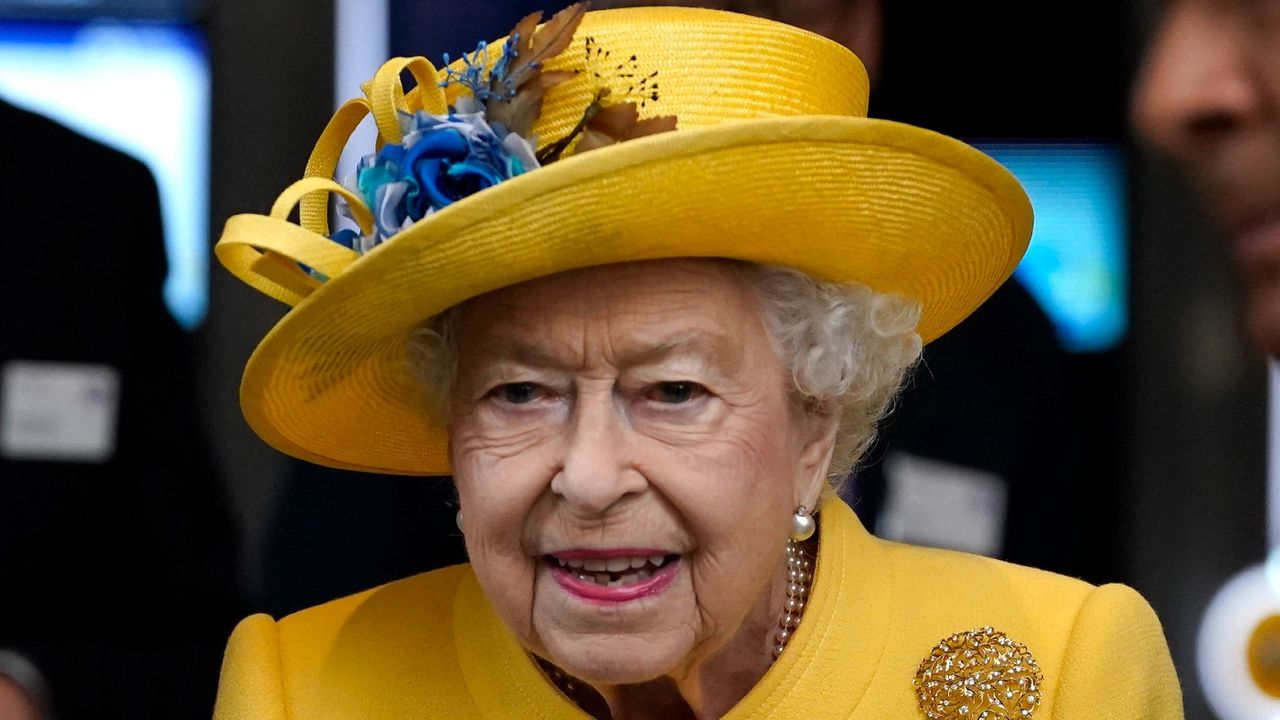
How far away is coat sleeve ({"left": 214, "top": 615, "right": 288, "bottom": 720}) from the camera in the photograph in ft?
8.34

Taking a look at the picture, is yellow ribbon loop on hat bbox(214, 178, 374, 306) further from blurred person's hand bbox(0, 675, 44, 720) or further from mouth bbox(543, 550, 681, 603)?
blurred person's hand bbox(0, 675, 44, 720)

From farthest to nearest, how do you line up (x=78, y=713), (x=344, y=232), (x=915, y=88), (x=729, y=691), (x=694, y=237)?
(x=915, y=88), (x=78, y=713), (x=729, y=691), (x=344, y=232), (x=694, y=237)

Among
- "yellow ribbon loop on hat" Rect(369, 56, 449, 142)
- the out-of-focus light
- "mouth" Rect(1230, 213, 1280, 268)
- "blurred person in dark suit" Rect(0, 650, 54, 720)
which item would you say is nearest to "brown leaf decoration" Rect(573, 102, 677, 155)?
"yellow ribbon loop on hat" Rect(369, 56, 449, 142)

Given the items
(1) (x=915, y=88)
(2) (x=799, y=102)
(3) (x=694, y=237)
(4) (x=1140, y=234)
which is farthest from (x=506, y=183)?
(4) (x=1140, y=234)

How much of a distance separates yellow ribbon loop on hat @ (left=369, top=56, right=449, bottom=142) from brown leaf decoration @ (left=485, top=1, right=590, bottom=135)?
12 cm

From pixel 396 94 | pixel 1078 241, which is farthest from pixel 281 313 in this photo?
pixel 1078 241

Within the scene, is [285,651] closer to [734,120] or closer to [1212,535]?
[734,120]

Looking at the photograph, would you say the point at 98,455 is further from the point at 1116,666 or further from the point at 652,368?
the point at 1116,666

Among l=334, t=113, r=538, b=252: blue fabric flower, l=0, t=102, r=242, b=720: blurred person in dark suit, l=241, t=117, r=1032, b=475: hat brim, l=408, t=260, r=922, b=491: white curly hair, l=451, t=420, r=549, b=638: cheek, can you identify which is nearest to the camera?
l=241, t=117, r=1032, b=475: hat brim

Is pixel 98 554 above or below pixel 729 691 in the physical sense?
below

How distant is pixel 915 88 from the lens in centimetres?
343

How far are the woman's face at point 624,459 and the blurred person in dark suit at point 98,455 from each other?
1.20 metres

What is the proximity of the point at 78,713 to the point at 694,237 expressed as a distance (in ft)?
5.79

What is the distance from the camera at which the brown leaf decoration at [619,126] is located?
2.19 meters
